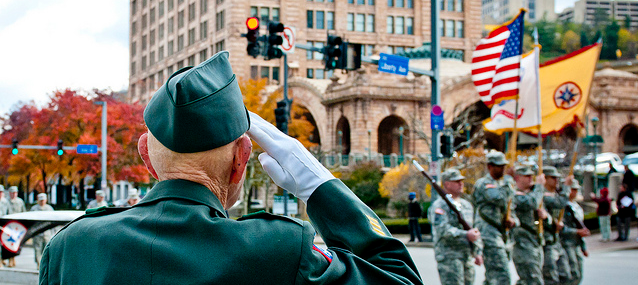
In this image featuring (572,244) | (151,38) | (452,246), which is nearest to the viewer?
(452,246)

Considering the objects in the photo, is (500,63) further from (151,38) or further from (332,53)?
(151,38)

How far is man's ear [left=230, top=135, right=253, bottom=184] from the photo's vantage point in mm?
1883

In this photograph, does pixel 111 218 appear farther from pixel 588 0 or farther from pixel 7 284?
pixel 588 0

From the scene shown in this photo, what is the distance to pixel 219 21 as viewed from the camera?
7881cm

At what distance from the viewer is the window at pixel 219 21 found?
7806 centimetres

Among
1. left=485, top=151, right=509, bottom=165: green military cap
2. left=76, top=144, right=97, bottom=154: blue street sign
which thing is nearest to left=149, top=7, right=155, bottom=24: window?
left=76, top=144, right=97, bottom=154: blue street sign

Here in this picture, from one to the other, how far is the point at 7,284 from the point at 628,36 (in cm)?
13438

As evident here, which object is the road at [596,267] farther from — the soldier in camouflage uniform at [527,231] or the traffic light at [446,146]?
the soldier in camouflage uniform at [527,231]

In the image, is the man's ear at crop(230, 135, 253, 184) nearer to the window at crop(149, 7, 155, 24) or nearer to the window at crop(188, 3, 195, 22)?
the window at crop(188, 3, 195, 22)

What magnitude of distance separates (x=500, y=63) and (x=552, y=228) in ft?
12.3

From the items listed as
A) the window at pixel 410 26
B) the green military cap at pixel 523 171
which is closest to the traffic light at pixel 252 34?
the green military cap at pixel 523 171

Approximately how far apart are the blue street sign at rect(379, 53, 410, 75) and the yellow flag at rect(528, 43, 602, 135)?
3633mm

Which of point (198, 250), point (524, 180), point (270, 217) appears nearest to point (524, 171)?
point (524, 180)

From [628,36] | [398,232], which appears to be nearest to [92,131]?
[398,232]
